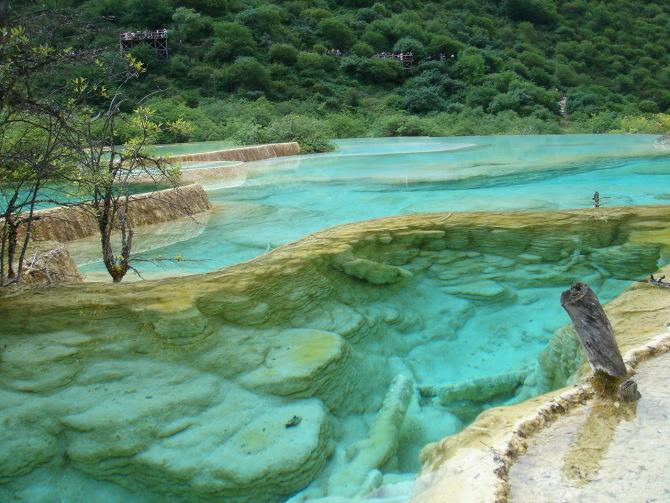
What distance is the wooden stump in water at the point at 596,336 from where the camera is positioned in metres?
2.09

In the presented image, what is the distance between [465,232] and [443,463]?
2.73 metres

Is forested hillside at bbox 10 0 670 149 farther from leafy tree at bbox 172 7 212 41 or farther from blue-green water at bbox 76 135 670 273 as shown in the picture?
blue-green water at bbox 76 135 670 273

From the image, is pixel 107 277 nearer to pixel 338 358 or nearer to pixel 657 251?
pixel 338 358

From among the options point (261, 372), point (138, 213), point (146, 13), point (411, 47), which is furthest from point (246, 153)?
point (411, 47)

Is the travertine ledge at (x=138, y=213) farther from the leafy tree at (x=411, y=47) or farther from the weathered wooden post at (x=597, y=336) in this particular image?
the leafy tree at (x=411, y=47)

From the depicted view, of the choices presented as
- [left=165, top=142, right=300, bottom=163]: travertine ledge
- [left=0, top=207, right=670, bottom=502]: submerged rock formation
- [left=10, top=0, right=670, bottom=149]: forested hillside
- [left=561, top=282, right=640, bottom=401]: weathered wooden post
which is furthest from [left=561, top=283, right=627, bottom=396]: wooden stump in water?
[left=10, top=0, right=670, bottom=149]: forested hillside

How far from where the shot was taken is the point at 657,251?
4090mm

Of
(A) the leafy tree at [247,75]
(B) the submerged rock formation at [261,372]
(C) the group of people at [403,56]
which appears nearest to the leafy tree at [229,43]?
(A) the leafy tree at [247,75]

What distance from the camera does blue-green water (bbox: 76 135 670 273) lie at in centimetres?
557

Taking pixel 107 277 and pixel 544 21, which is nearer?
pixel 107 277

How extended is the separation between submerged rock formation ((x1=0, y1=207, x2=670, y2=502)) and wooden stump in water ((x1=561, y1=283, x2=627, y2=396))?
0.41m

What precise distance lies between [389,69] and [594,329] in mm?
30545

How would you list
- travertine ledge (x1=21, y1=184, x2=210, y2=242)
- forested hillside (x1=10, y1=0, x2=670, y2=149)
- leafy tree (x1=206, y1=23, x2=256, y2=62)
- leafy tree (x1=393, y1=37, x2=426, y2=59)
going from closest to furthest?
travertine ledge (x1=21, y1=184, x2=210, y2=242) → forested hillside (x1=10, y1=0, x2=670, y2=149) → leafy tree (x1=206, y1=23, x2=256, y2=62) → leafy tree (x1=393, y1=37, x2=426, y2=59)

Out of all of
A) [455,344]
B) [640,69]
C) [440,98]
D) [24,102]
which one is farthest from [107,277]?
[640,69]
